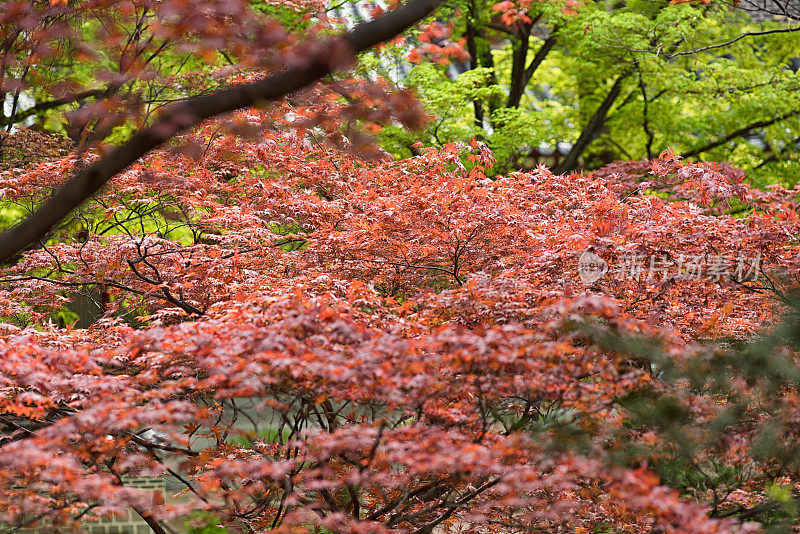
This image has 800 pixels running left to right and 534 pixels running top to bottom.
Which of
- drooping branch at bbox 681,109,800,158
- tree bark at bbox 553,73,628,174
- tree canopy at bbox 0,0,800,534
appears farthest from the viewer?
tree bark at bbox 553,73,628,174

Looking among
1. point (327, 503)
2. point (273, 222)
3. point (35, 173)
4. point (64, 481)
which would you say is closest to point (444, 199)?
point (273, 222)

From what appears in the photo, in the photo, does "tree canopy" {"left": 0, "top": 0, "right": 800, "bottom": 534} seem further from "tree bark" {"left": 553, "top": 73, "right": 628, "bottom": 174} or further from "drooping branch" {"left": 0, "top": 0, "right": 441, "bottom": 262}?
"tree bark" {"left": 553, "top": 73, "right": 628, "bottom": 174}

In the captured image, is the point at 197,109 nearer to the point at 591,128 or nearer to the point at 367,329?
the point at 367,329

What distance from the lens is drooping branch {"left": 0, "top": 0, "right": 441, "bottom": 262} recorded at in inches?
120

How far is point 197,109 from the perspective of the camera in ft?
10.2

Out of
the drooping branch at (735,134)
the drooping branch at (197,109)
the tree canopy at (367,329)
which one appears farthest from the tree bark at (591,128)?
the drooping branch at (197,109)

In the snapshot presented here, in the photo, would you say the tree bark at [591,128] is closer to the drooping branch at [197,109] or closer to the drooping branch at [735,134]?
the drooping branch at [735,134]

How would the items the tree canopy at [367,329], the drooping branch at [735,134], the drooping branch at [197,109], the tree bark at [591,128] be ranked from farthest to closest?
the tree bark at [591,128] < the drooping branch at [735,134] < the tree canopy at [367,329] < the drooping branch at [197,109]

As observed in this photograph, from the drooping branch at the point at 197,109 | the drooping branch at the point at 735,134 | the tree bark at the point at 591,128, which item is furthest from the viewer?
the tree bark at the point at 591,128

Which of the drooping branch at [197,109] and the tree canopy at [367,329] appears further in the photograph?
the tree canopy at [367,329]

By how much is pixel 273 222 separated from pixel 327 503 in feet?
11.4

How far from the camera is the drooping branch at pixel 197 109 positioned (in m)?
3.04

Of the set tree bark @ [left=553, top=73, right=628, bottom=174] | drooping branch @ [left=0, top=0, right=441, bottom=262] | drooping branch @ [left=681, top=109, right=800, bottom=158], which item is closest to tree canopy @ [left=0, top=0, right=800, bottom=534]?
drooping branch @ [left=0, top=0, right=441, bottom=262]

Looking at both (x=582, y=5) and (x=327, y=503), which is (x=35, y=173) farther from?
(x=582, y=5)
